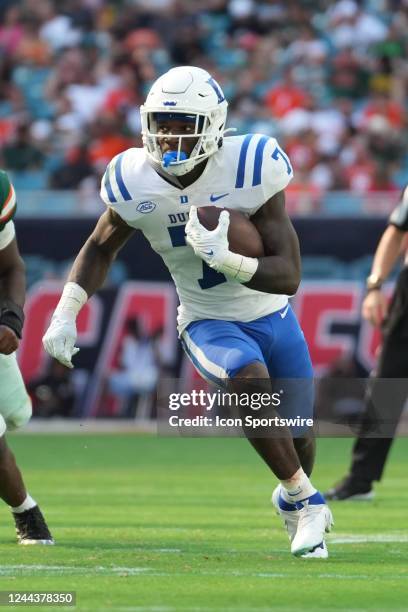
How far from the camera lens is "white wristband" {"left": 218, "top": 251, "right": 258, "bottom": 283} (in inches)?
196

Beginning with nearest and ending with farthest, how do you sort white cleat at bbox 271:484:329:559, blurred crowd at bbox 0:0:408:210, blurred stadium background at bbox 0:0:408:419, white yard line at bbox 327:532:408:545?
white cleat at bbox 271:484:329:559, white yard line at bbox 327:532:408:545, blurred stadium background at bbox 0:0:408:419, blurred crowd at bbox 0:0:408:210

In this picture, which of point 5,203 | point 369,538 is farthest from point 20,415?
point 369,538

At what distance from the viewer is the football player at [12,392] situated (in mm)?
5336

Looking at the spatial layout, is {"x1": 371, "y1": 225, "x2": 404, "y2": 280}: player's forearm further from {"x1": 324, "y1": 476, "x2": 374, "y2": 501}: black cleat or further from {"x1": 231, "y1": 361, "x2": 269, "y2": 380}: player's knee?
{"x1": 231, "y1": 361, "x2": 269, "y2": 380}: player's knee

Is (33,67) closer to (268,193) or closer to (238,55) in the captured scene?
(238,55)

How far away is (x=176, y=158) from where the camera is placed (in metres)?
5.20

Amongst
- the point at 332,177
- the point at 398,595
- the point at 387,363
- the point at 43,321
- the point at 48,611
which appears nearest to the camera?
the point at 48,611

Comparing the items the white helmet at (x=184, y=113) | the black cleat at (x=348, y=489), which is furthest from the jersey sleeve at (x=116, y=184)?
the black cleat at (x=348, y=489)

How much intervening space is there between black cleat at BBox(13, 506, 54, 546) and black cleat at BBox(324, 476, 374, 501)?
2.28 meters

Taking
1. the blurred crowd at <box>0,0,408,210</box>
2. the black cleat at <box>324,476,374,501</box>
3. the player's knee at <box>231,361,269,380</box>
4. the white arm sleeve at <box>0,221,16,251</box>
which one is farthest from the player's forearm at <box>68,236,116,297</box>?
the blurred crowd at <box>0,0,408,210</box>

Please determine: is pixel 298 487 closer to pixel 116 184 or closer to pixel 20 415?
pixel 20 415

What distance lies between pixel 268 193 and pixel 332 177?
28.0 ft

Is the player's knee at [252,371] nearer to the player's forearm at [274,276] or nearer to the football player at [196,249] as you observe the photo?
the football player at [196,249]

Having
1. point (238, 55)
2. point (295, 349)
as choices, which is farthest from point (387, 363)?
point (238, 55)
